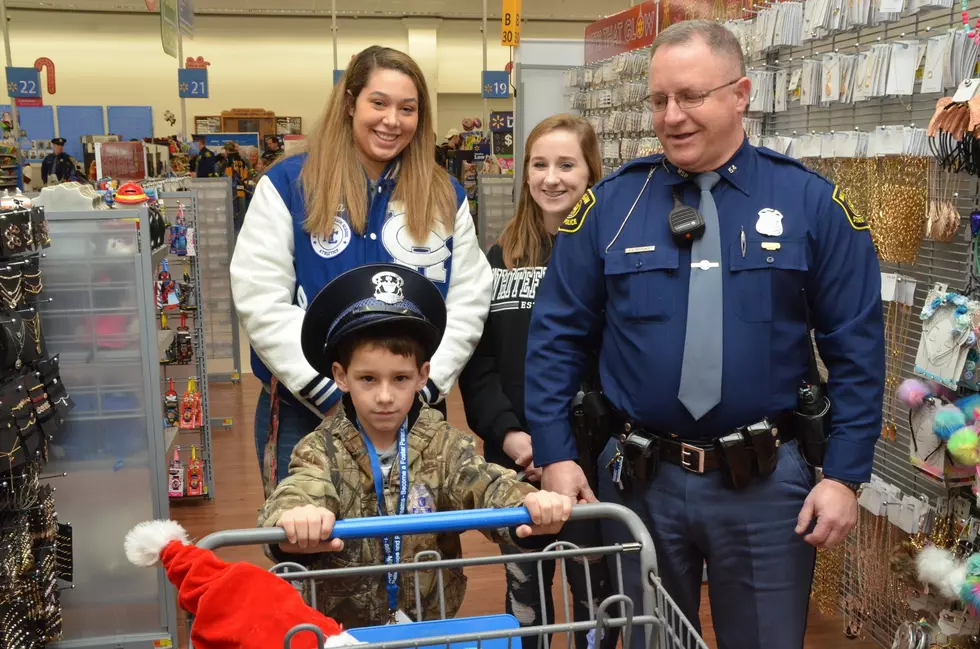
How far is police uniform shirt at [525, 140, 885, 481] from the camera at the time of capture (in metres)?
1.81

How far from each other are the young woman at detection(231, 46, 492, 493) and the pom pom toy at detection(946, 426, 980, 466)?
1354mm

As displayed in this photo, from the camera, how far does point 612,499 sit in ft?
6.55

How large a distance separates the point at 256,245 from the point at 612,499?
0.97m

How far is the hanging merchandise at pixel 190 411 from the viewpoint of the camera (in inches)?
193

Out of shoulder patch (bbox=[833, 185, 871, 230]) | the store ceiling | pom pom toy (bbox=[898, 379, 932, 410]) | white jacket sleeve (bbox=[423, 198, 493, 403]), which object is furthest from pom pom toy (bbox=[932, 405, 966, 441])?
the store ceiling

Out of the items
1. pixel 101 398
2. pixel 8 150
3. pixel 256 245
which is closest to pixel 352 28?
pixel 8 150

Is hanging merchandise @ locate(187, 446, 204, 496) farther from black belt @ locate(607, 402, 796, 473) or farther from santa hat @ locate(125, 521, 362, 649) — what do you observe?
santa hat @ locate(125, 521, 362, 649)

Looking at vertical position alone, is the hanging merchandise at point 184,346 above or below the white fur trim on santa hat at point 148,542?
below

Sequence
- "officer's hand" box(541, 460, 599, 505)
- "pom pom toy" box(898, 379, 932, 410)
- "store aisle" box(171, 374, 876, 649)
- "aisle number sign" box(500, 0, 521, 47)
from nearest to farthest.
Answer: "officer's hand" box(541, 460, 599, 505) → "pom pom toy" box(898, 379, 932, 410) → "store aisle" box(171, 374, 876, 649) → "aisle number sign" box(500, 0, 521, 47)

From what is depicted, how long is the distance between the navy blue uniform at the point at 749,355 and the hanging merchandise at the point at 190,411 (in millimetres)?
3437

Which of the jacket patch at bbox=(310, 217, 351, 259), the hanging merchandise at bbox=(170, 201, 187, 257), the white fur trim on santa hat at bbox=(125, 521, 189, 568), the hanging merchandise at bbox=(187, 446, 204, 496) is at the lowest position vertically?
the hanging merchandise at bbox=(187, 446, 204, 496)

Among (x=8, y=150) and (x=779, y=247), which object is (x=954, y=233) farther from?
(x=8, y=150)

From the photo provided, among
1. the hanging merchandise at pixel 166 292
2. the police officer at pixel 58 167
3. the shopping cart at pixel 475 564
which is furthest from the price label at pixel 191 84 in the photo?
the shopping cart at pixel 475 564

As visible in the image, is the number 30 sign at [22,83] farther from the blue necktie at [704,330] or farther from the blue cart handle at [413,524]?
the blue cart handle at [413,524]
